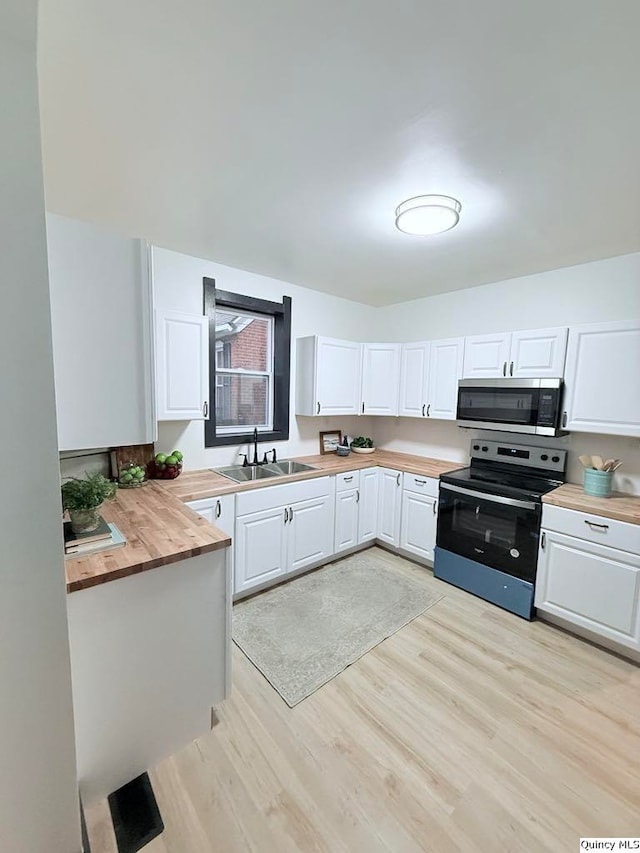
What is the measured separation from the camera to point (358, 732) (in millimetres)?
1643

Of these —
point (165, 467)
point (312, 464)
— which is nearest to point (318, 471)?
point (312, 464)

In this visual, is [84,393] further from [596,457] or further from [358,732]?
[596,457]

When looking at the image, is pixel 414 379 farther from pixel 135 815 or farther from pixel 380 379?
pixel 135 815

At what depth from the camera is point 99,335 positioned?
4.33ft

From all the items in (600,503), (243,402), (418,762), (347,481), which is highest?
(243,402)

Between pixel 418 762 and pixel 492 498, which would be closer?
pixel 418 762

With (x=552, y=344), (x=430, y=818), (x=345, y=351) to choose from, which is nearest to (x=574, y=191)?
(x=552, y=344)

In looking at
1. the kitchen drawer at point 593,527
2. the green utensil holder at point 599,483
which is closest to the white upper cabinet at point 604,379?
the green utensil holder at point 599,483

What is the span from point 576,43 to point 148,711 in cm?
274

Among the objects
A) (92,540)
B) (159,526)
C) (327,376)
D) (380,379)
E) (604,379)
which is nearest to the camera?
(92,540)

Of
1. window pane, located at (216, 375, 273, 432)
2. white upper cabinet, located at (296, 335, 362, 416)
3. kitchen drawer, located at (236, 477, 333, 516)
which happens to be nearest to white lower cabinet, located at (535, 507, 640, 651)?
kitchen drawer, located at (236, 477, 333, 516)

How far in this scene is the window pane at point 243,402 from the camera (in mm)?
3150

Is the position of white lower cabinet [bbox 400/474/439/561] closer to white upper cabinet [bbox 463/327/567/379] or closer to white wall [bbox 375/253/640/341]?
white upper cabinet [bbox 463/327/567/379]

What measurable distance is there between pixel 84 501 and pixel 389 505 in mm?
2614
